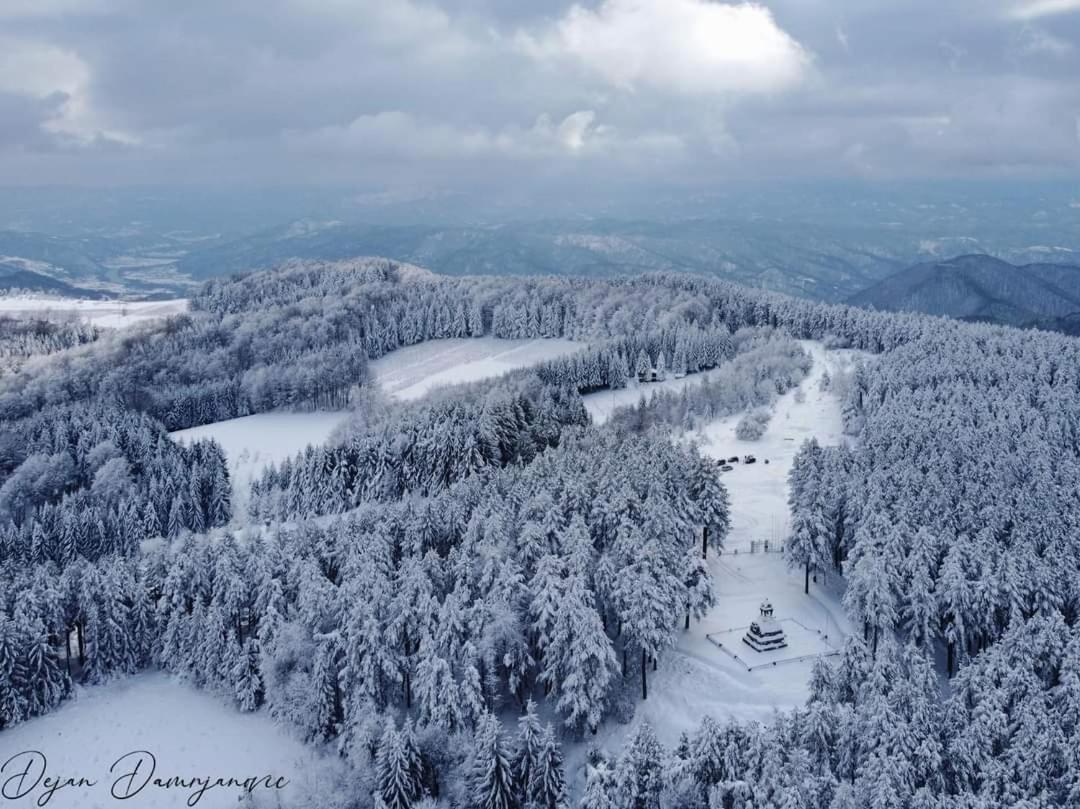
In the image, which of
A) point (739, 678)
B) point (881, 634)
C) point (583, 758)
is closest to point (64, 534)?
point (583, 758)

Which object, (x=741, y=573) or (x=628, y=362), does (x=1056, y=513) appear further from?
(x=628, y=362)

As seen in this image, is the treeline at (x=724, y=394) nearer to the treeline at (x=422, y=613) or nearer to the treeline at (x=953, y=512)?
the treeline at (x=953, y=512)

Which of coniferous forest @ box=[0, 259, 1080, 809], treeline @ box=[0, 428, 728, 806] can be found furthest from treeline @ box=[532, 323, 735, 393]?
treeline @ box=[0, 428, 728, 806]

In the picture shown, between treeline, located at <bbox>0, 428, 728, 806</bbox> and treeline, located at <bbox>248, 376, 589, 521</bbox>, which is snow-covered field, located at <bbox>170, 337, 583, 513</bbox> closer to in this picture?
treeline, located at <bbox>248, 376, 589, 521</bbox>

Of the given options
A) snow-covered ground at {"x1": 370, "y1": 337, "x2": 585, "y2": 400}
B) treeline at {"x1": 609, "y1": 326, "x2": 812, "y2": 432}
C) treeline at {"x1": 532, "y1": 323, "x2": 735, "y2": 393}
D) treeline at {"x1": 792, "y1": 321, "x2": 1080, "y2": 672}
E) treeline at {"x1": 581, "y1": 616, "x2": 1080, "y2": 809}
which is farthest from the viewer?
snow-covered ground at {"x1": 370, "y1": 337, "x2": 585, "y2": 400}

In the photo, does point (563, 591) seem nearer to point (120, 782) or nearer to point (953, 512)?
point (953, 512)

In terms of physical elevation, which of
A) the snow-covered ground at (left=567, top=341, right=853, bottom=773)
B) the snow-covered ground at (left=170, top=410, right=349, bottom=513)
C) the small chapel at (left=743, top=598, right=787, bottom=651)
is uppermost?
the small chapel at (left=743, top=598, right=787, bottom=651)

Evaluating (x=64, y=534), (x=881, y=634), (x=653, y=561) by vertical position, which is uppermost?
(x=653, y=561)
